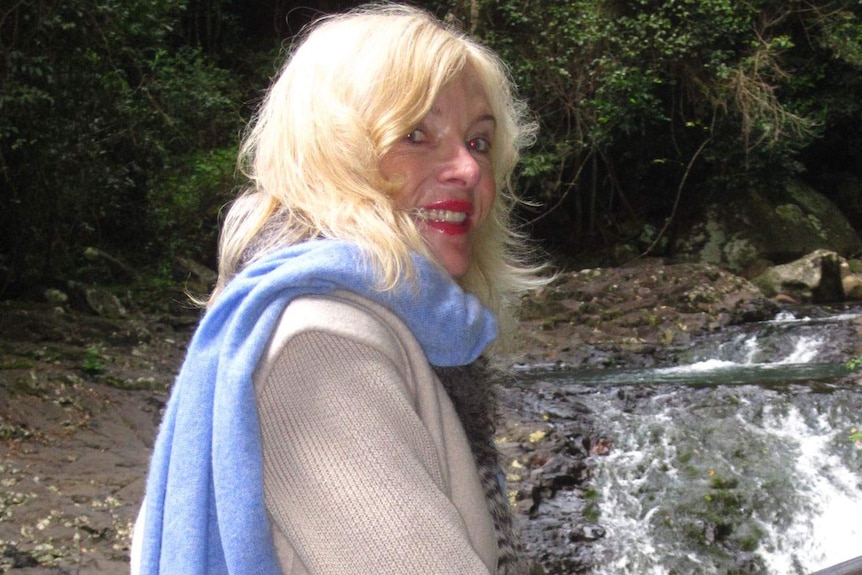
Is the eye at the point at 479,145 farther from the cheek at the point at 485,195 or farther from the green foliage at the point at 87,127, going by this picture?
the green foliage at the point at 87,127

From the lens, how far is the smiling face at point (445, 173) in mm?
1273

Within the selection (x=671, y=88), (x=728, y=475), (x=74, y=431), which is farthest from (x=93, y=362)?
(x=671, y=88)

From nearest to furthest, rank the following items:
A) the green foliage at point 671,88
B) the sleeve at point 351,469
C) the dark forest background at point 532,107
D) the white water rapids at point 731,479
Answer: the sleeve at point 351,469 < the white water rapids at point 731,479 < the dark forest background at point 532,107 < the green foliage at point 671,88

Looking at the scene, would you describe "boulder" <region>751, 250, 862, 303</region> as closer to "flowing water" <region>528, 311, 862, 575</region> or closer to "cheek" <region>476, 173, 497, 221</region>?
"flowing water" <region>528, 311, 862, 575</region>

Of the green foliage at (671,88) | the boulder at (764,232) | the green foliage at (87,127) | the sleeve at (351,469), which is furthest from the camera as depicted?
the boulder at (764,232)

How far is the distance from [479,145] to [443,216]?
0.19m

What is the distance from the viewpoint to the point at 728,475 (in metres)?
5.75

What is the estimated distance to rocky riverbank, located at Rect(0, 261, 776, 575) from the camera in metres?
4.77

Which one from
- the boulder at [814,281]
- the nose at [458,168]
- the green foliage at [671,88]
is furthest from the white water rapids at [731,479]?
the green foliage at [671,88]

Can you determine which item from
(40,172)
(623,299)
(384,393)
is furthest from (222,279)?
(623,299)

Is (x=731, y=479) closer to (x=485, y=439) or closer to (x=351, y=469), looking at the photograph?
(x=485, y=439)

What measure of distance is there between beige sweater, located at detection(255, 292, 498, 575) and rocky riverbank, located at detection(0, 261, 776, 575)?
385 centimetres

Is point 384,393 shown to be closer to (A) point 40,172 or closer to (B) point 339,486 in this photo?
(B) point 339,486

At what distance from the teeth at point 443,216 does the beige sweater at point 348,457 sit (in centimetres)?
27
